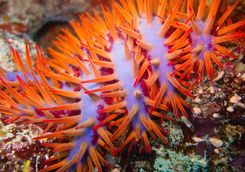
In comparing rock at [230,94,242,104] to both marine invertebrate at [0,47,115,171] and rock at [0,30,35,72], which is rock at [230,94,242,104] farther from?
rock at [0,30,35,72]

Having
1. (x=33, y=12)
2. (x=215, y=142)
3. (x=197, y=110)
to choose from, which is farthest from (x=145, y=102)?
(x=33, y=12)

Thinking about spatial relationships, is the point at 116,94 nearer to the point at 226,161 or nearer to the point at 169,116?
the point at 169,116

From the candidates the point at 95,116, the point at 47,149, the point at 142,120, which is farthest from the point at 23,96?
the point at 142,120

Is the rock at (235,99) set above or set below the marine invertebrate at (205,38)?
below

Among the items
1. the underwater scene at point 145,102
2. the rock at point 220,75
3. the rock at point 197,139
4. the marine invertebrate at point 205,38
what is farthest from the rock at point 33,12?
the rock at point 197,139

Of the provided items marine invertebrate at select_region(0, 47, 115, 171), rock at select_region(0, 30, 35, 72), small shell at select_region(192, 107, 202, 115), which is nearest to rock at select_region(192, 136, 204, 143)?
small shell at select_region(192, 107, 202, 115)

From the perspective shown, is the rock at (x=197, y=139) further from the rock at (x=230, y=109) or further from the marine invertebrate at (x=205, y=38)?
the marine invertebrate at (x=205, y=38)

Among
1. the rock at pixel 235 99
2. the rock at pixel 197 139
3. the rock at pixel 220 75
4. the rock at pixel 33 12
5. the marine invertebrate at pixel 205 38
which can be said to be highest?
the rock at pixel 33 12

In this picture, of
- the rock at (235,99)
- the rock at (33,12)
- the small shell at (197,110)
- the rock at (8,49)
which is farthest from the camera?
the rock at (33,12)

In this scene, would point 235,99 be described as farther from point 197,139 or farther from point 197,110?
point 197,139
